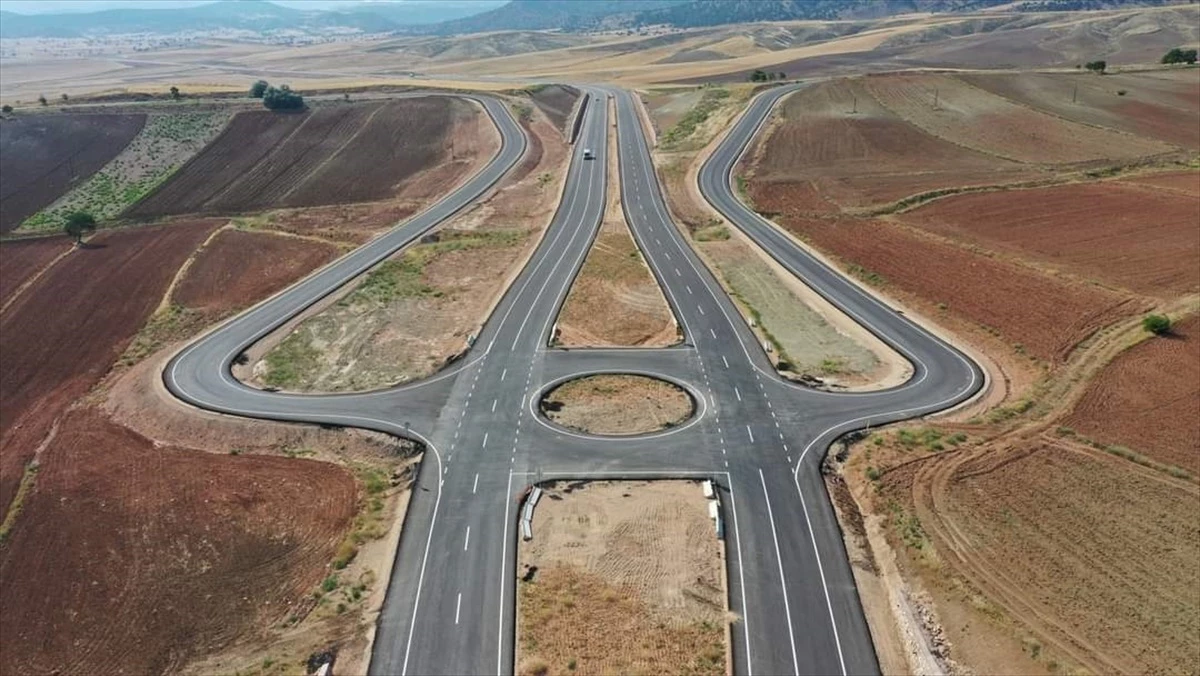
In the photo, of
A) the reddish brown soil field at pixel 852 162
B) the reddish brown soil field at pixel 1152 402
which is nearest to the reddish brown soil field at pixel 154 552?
the reddish brown soil field at pixel 1152 402

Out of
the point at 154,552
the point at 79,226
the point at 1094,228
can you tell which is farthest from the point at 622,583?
the point at 79,226

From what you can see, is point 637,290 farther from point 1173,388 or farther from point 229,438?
point 1173,388

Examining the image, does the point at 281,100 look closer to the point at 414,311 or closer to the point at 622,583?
the point at 414,311

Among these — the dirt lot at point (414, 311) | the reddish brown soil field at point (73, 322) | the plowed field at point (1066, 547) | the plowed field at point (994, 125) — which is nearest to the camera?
the plowed field at point (1066, 547)

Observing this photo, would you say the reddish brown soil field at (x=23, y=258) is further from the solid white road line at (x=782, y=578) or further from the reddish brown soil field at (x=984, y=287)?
the reddish brown soil field at (x=984, y=287)

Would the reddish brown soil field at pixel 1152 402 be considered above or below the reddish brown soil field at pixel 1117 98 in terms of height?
below

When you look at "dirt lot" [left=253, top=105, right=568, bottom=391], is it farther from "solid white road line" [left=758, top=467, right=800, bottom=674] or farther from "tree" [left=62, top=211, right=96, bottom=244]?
"tree" [left=62, top=211, right=96, bottom=244]
